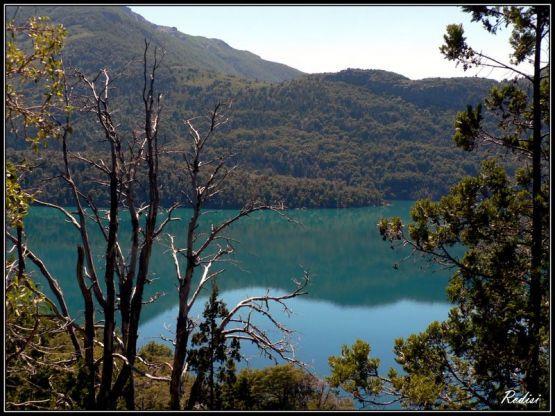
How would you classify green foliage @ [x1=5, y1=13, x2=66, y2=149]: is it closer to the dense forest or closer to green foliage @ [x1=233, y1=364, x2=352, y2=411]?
the dense forest

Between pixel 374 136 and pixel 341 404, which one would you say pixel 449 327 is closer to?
pixel 341 404

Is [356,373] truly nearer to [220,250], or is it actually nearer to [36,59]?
[220,250]

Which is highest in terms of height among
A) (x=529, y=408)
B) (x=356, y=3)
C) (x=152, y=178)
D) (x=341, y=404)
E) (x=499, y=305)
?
(x=356, y=3)

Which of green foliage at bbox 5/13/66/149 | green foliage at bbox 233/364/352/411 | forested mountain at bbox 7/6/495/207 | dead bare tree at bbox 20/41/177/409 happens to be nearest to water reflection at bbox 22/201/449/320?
green foliage at bbox 233/364/352/411

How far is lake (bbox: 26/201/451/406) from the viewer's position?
1320 inches

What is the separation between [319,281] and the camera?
2103 inches

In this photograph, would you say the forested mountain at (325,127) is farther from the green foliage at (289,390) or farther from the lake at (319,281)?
the green foliage at (289,390)

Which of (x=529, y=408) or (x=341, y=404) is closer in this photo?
(x=529, y=408)

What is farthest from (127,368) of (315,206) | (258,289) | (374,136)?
(374,136)

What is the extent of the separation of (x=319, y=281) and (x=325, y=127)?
10265 centimetres

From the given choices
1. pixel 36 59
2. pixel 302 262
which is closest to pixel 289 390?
pixel 36 59

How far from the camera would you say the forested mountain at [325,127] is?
112 meters

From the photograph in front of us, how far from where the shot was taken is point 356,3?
11.0 feet

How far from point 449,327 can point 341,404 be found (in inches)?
568
